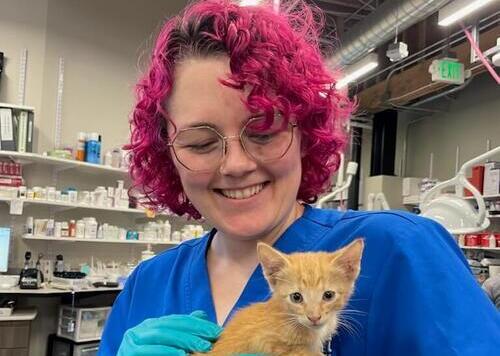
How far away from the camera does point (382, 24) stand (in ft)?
17.9

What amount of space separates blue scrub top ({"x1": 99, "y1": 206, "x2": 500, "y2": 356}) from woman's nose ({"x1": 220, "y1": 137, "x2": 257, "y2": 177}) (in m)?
0.20

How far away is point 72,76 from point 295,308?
17.5 ft

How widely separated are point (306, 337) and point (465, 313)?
0.28m

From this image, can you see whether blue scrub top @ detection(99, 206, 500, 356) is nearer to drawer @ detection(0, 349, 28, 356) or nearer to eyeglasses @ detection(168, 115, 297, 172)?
→ eyeglasses @ detection(168, 115, 297, 172)

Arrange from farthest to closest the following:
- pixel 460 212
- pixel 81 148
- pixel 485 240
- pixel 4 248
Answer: pixel 485 240 → pixel 81 148 → pixel 4 248 → pixel 460 212

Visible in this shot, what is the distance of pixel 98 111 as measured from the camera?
19.3ft

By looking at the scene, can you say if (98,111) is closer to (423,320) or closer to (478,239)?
(478,239)

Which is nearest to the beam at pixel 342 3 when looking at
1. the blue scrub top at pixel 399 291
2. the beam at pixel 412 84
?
the beam at pixel 412 84

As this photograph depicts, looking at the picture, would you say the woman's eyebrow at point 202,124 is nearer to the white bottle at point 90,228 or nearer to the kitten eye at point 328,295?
the kitten eye at point 328,295

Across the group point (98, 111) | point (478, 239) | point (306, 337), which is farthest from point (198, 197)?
point (478, 239)

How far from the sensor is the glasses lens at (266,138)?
1022 millimetres

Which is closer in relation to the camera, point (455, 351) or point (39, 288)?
point (455, 351)

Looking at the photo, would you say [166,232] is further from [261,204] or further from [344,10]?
[261,204]

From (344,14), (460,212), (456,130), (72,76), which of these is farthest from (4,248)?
(456,130)
